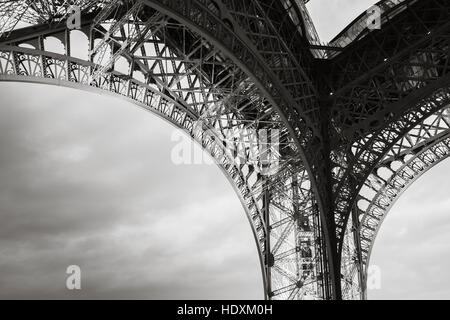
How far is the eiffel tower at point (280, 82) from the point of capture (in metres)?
17.3

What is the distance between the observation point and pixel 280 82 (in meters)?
19.0

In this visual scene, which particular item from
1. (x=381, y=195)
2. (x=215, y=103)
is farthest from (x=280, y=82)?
(x=381, y=195)

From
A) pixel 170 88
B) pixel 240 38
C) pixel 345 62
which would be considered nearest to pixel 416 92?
pixel 345 62

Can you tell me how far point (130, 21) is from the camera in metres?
17.7

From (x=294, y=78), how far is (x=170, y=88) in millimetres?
4760

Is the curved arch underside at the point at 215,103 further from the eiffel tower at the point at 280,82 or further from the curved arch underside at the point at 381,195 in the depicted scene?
the curved arch underside at the point at 381,195

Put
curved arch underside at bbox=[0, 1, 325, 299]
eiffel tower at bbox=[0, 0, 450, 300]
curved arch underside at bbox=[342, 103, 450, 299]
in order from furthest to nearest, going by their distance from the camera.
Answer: curved arch underside at bbox=[342, 103, 450, 299] → curved arch underside at bbox=[0, 1, 325, 299] → eiffel tower at bbox=[0, 0, 450, 300]

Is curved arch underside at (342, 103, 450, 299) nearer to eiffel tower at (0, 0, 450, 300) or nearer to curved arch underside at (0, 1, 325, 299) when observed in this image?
eiffel tower at (0, 0, 450, 300)

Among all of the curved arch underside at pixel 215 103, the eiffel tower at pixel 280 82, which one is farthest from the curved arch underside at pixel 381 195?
the curved arch underside at pixel 215 103

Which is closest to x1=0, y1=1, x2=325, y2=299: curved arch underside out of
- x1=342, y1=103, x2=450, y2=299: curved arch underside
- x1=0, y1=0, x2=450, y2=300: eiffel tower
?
x1=0, y1=0, x2=450, y2=300: eiffel tower

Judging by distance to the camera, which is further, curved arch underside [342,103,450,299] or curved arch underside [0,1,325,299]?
curved arch underside [342,103,450,299]

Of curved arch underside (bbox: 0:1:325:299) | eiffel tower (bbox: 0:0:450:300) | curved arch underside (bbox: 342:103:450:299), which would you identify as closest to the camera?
eiffel tower (bbox: 0:0:450:300)

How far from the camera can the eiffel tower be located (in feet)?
56.9

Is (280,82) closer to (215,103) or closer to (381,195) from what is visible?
(215,103)
